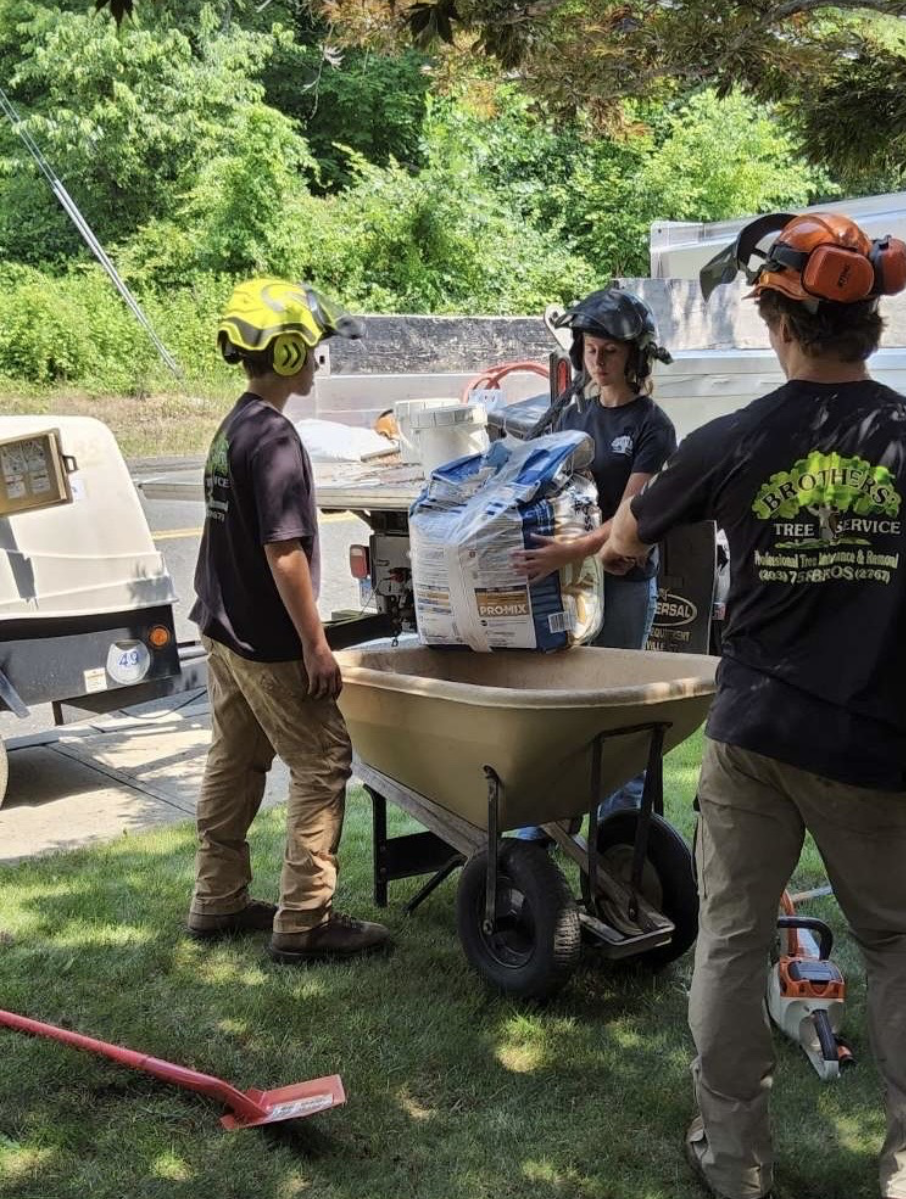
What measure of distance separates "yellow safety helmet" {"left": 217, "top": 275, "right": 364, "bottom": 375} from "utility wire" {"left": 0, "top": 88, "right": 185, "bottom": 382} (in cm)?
1673

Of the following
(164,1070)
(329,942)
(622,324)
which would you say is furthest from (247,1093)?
(622,324)

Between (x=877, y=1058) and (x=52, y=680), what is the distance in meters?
3.50

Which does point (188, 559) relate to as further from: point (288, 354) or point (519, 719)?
point (519, 719)

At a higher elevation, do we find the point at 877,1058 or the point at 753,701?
the point at 753,701

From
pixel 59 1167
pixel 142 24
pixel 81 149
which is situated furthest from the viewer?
pixel 81 149

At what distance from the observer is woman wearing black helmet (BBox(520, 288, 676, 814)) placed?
3.85 meters

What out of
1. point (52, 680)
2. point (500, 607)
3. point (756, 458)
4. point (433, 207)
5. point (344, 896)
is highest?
point (433, 207)

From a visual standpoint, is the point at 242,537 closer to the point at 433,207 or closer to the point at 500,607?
the point at 500,607

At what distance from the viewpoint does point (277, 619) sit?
3.57 m

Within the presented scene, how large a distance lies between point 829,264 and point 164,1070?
2.18m

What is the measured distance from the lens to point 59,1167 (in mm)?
2732

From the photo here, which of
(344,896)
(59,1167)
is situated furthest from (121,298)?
(59,1167)

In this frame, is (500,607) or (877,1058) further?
(500,607)

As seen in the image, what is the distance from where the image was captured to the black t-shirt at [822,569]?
235cm
